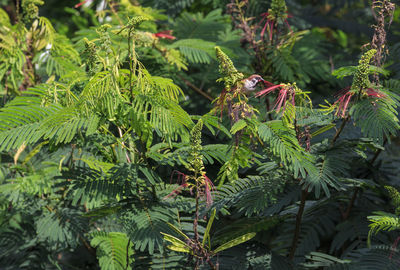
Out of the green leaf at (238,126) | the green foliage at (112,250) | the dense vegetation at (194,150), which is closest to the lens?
the green leaf at (238,126)

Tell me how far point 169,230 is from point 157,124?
42 centimetres

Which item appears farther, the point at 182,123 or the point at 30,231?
the point at 30,231

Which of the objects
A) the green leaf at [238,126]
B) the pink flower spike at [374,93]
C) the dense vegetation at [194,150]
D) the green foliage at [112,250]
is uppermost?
the pink flower spike at [374,93]

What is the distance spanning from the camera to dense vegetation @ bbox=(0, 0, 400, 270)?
1.72 meters

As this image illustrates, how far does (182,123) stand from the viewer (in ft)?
5.73

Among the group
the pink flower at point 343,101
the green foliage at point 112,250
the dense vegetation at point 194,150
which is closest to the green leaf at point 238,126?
the dense vegetation at point 194,150

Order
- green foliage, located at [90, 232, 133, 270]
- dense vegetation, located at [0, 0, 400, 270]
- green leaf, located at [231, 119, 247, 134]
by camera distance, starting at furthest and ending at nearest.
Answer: green foliage, located at [90, 232, 133, 270], dense vegetation, located at [0, 0, 400, 270], green leaf, located at [231, 119, 247, 134]

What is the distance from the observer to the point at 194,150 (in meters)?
1.62

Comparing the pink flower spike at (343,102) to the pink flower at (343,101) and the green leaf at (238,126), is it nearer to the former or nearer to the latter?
the pink flower at (343,101)

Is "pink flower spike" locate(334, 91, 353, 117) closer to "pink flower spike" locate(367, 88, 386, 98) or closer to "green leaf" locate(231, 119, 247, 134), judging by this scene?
"pink flower spike" locate(367, 88, 386, 98)

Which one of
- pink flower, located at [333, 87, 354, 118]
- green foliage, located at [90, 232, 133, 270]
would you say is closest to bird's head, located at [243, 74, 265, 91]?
pink flower, located at [333, 87, 354, 118]

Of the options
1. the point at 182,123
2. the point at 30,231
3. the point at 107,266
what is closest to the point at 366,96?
the point at 182,123

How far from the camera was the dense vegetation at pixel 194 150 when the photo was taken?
172cm

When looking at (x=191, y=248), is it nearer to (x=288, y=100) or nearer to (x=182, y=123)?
(x=182, y=123)
